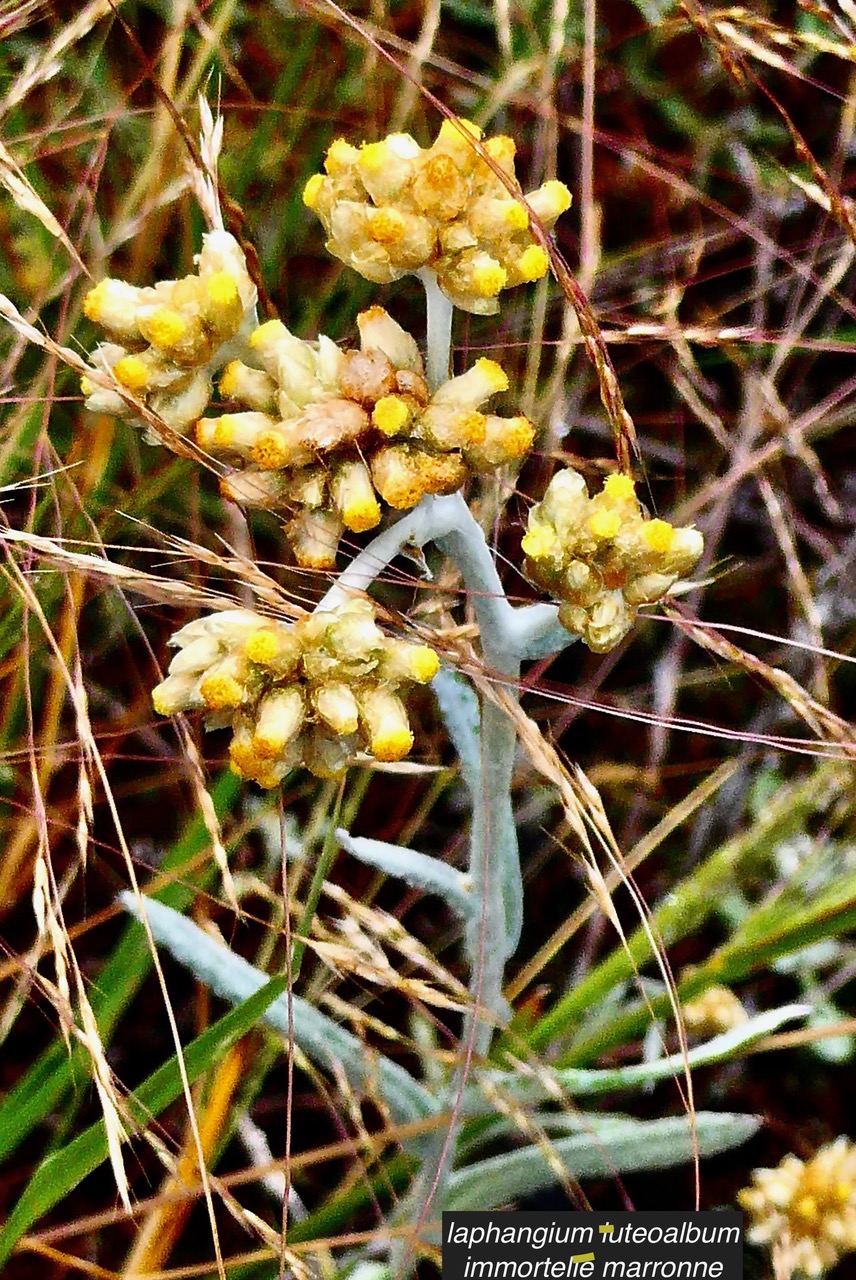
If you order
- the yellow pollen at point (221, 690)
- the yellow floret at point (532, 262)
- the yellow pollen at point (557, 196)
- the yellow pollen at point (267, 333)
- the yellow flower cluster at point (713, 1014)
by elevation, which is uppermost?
the yellow pollen at point (557, 196)

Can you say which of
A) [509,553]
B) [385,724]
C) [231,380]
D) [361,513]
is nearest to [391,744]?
[385,724]

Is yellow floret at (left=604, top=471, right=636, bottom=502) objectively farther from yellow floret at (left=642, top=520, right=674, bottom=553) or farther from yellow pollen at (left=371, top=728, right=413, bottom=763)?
yellow pollen at (left=371, top=728, right=413, bottom=763)

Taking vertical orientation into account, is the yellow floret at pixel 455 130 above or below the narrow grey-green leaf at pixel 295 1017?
above

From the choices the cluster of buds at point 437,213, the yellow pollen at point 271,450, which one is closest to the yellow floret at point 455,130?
the cluster of buds at point 437,213

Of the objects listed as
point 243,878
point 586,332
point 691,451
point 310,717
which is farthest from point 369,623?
point 691,451

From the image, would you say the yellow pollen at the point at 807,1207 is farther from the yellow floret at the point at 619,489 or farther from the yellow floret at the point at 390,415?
the yellow floret at the point at 390,415

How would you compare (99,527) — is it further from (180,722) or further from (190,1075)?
(190,1075)
